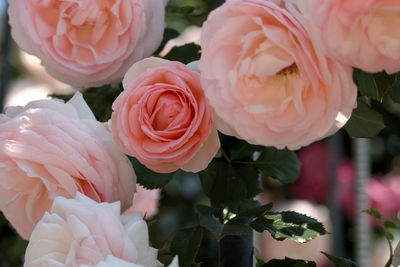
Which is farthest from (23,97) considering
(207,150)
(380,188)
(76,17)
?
(207,150)

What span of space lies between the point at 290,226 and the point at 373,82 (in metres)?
0.14

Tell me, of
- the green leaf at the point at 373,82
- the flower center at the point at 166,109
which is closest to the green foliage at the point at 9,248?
the flower center at the point at 166,109

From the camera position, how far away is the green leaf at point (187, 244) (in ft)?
1.75

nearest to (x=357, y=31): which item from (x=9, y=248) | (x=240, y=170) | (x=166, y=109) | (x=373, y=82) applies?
(x=373, y=82)

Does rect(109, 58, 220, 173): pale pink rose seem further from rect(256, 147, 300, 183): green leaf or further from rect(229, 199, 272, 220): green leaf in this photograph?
rect(256, 147, 300, 183): green leaf

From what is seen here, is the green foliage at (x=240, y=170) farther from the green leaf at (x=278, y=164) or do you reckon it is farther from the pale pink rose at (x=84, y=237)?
the pale pink rose at (x=84, y=237)

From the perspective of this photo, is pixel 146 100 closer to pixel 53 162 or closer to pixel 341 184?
pixel 53 162

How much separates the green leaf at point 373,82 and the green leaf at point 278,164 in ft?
0.69

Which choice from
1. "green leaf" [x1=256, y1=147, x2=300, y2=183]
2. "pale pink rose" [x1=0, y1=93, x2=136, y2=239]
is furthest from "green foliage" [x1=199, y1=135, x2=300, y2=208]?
"pale pink rose" [x1=0, y1=93, x2=136, y2=239]

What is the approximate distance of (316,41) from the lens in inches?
16.7

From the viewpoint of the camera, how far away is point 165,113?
0.52 m

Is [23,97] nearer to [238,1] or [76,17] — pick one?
[76,17]

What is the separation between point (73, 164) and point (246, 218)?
0.15 metres

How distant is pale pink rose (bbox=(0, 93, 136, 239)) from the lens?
0.53m
